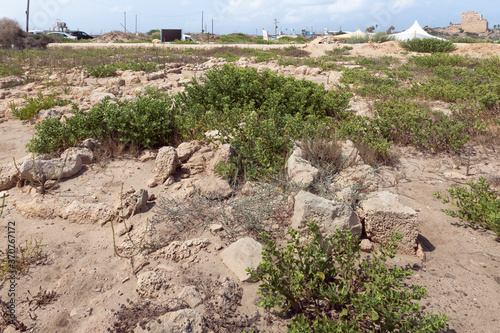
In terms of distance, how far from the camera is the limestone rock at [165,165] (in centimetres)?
398

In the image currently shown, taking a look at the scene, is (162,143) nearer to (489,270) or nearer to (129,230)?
(129,230)

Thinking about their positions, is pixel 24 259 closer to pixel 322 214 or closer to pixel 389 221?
pixel 322 214

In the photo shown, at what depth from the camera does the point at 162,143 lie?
4926mm

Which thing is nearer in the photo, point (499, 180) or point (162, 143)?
point (499, 180)

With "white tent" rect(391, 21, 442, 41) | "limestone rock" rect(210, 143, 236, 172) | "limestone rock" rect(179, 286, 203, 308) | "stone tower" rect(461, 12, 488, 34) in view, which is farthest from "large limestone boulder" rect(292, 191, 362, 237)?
"stone tower" rect(461, 12, 488, 34)

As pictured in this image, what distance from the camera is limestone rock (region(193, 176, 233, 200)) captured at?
363 centimetres

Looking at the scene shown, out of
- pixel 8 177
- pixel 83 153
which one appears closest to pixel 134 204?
pixel 83 153

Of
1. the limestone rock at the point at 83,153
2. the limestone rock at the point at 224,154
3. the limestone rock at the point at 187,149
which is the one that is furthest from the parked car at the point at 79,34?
the limestone rock at the point at 224,154

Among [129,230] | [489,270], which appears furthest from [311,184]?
[129,230]

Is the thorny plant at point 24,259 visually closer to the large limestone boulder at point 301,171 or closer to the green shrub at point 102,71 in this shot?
the large limestone boulder at point 301,171

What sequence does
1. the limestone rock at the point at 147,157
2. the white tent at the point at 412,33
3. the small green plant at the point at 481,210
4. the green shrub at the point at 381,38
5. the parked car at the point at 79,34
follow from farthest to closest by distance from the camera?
1. the parked car at the point at 79,34
2. the white tent at the point at 412,33
3. the green shrub at the point at 381,38
4. the limestone rock at the point at 147,157
5. the small green plant at the point at 481,210

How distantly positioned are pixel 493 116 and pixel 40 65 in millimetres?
14598

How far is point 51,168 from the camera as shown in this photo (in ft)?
13.2

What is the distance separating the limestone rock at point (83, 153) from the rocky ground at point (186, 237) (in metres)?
0.02
